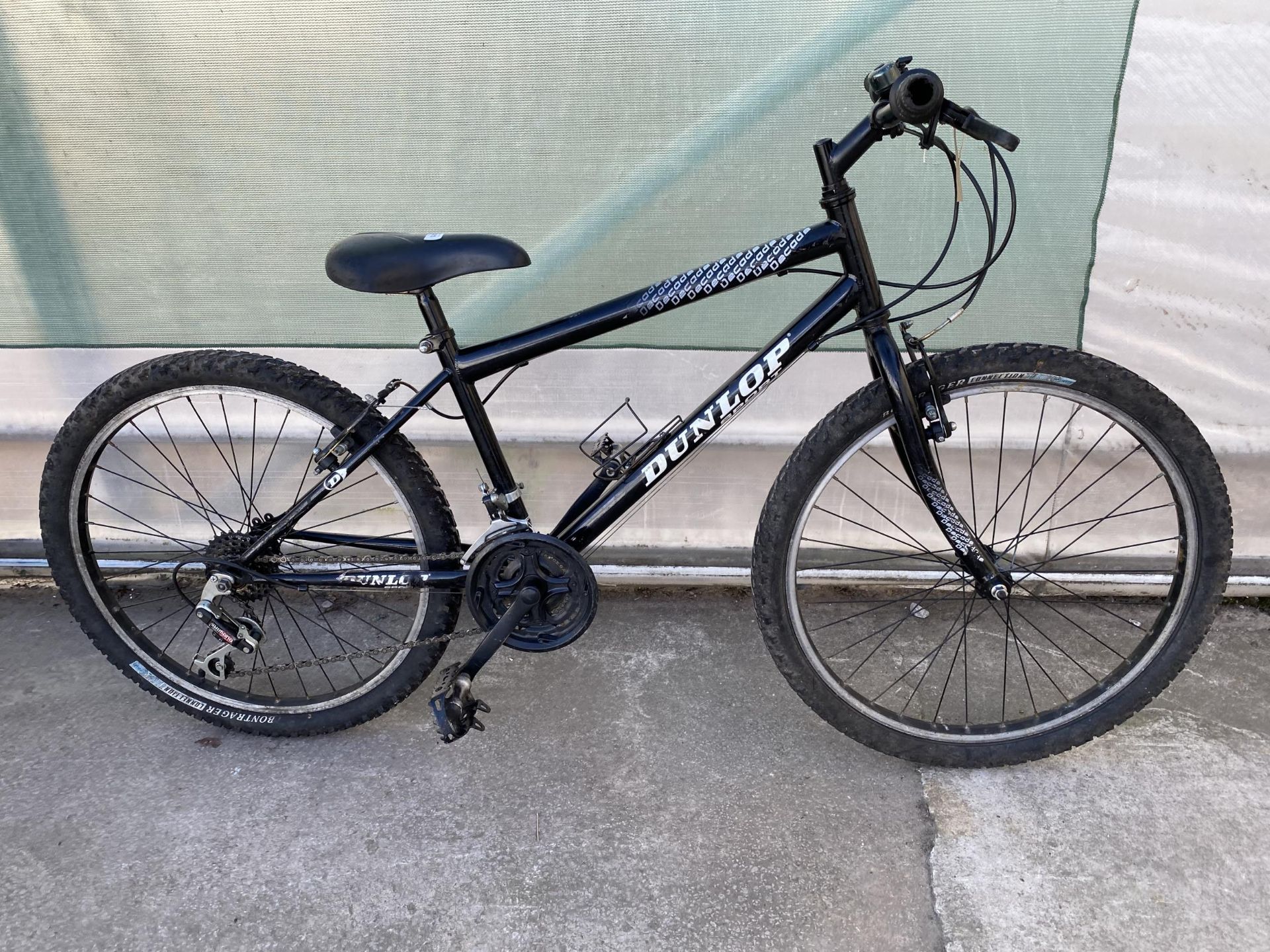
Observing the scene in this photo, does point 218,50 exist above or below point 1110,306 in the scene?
above

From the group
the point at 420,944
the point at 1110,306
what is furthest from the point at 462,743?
the point at 1110,306

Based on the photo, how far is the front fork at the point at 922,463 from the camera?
206 cm

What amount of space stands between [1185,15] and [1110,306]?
798 millimetres

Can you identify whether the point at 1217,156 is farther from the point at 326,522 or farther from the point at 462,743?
the point at 326,522

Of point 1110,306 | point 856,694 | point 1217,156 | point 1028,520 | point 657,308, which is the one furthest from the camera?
point 1028,520

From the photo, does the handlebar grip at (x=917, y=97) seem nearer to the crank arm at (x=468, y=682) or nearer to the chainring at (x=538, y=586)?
the chainring at (x=538, y=586)

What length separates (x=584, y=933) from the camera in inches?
74.8

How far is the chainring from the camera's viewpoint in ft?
7.38

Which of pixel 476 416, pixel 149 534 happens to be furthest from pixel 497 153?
pixel 149 534

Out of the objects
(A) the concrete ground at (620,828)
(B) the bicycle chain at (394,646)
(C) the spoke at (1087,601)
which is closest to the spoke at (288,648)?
(B) the bicycle chain at (394,646)

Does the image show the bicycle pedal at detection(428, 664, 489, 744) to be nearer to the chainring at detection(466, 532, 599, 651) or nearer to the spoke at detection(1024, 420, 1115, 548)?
the chainring at detection(466, 532, 599, 651)

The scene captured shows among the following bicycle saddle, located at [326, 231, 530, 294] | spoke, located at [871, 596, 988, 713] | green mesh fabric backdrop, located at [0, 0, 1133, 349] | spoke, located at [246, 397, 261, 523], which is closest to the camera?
bicycle saddle, located at [326, 231, 530, 294]

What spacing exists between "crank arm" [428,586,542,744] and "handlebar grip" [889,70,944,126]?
4.61ft

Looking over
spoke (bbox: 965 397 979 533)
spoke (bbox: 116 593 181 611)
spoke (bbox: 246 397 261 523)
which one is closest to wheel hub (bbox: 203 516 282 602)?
spoke (bbox: 246 397 261 523)
